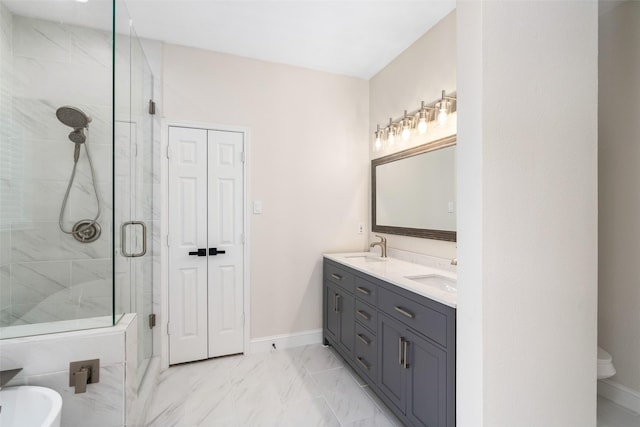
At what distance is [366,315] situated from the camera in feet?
6.93

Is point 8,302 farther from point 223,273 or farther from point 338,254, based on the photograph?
point 338,254

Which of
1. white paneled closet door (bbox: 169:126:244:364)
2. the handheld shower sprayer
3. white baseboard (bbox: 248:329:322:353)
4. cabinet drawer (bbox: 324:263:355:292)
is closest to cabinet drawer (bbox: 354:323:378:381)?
cabinet drawer (bbox: 324:263:355:292)

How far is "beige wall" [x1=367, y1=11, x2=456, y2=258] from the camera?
7.02 ft

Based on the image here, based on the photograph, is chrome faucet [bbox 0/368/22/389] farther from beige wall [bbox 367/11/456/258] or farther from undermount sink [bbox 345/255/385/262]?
beige wall [bbox 367/11/456/258]

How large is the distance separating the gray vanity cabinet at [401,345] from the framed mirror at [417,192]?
0.64 metres

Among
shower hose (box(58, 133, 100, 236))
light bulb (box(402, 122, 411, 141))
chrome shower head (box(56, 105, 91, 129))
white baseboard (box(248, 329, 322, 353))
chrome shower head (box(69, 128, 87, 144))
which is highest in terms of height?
light bulb (box(402, 122, 411, 141))

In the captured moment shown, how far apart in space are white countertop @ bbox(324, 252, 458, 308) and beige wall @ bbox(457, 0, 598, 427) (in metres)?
0.21

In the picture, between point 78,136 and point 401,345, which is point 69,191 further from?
point 401,345

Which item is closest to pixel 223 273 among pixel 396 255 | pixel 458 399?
pixel 396 255

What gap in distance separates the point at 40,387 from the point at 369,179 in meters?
2.70

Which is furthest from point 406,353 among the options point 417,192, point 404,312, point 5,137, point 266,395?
point 5,137

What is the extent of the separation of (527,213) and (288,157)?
2011mm

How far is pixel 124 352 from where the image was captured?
1332mm

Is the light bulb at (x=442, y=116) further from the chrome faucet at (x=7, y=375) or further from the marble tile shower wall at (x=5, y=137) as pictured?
the chrome faucet at (x=7, y=375)
